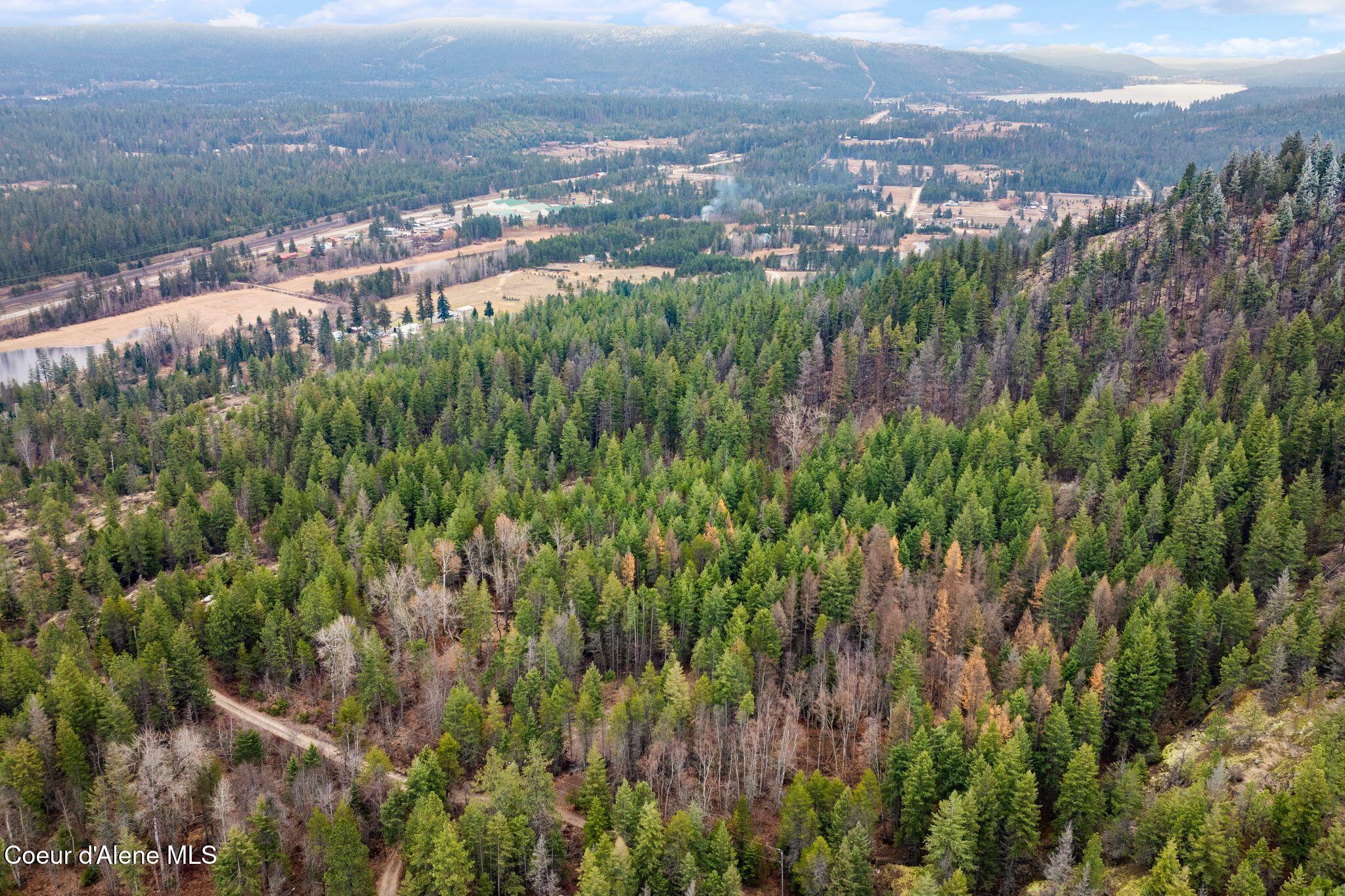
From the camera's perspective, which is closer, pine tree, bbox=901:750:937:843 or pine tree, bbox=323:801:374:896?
pine tree, bbox=323:801:374:896

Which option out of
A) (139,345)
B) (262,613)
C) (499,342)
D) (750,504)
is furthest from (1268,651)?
(139,345)

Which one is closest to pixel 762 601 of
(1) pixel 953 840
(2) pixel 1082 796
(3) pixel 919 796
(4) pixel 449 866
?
(3) pixel 919 796

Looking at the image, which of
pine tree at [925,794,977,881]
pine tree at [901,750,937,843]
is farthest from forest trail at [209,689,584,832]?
pine tree at [925,794,977,881]

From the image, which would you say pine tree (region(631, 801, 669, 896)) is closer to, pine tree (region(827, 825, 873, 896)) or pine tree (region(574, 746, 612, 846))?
pine tree (region(574, 746, 612, 846))

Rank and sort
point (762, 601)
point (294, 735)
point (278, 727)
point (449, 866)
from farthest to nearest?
1. point (762, 601)
2. point (278, 727)
3. point (294, 735)
4. point (449, 866)

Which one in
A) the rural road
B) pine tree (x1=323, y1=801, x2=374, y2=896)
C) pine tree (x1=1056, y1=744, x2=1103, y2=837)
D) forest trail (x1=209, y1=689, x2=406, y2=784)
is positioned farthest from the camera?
forest trail (x1=209, y1=689, x2=406, y2=784)

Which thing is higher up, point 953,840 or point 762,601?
point 762,601

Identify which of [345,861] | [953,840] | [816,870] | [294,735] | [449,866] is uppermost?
[953,840]

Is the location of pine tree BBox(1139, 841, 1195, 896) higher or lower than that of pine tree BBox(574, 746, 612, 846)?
higher

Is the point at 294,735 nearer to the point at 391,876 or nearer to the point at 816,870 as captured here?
the point at 391,876

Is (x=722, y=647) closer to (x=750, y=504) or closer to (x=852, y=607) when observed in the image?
(x=852, y=607)
